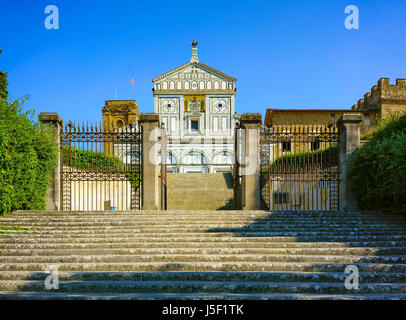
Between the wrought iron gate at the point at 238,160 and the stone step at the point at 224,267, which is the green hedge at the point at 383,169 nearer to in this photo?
the wrought iron gate at the point at 238,160

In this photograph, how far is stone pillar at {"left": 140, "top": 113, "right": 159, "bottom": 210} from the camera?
11.7 metres

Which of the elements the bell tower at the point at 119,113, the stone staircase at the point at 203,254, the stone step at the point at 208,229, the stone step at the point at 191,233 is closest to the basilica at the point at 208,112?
the bell tower at the point at 119,113

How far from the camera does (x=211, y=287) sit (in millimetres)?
5820

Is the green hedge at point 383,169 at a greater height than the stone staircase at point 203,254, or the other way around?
the green hedge at point 383,169

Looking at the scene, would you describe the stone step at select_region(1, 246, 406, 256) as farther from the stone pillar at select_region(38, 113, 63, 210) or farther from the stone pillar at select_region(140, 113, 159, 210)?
the stone pillar at select_region(140, 113, 159, 210)

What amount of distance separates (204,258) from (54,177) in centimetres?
645

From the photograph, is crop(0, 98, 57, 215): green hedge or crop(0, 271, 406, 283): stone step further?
crop(0, 98, 57, 215): green hedge

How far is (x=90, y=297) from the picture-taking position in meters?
5.24

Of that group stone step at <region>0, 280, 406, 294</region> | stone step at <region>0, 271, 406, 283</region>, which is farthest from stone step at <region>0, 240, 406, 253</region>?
stone step at <region>0, 280, 406, 294</region>

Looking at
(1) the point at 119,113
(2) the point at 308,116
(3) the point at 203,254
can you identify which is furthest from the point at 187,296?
(1) the point at 119,113

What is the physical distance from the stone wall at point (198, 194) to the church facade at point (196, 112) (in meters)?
16.4

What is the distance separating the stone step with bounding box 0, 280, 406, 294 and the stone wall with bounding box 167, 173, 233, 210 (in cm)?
1028

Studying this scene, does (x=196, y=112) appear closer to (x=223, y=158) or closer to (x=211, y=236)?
(x=223, y=158)

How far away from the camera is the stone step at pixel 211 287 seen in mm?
5750
